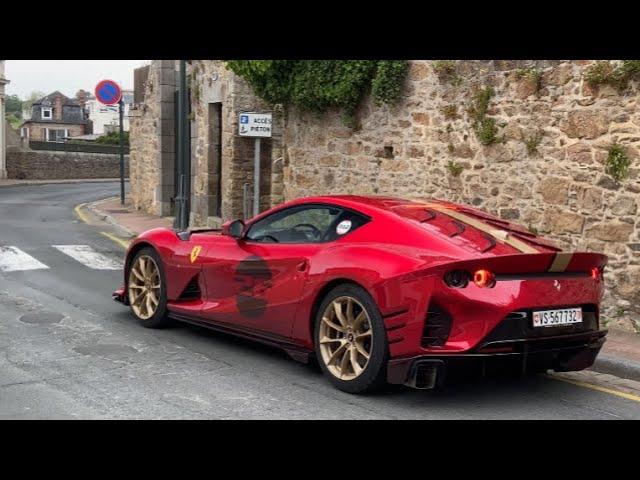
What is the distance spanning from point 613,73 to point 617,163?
911 millimetres

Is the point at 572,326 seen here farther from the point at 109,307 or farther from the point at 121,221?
the point at 121,221

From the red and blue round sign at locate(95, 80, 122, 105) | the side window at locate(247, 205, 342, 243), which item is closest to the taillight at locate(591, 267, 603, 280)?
the side window at locate(247, 205, 342, 243)

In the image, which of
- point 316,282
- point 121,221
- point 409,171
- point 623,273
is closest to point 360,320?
point 316,282

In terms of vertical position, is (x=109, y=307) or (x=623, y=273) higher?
(x=623, y=273)

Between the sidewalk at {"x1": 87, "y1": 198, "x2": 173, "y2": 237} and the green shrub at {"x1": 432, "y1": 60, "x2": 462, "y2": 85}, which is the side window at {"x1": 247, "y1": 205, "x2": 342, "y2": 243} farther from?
the sidewalk at {"x1": 87, "y1": 198, "x2": 173, "y2": 237}

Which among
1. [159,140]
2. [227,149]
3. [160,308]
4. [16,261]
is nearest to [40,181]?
[159,140]

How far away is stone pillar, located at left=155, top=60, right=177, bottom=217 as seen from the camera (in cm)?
2064

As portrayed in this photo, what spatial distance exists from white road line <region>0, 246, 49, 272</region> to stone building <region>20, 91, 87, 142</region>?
249 feet

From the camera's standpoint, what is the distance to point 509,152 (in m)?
9.04

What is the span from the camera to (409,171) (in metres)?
10.5

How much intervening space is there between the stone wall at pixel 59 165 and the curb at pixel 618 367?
39465mm

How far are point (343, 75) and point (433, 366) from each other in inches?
279

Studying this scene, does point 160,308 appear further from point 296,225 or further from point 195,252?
point 296,225

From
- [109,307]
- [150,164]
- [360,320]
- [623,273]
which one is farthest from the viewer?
[150,164]
